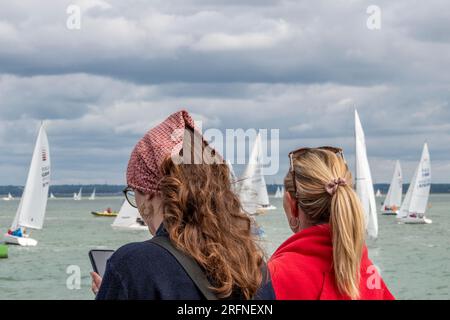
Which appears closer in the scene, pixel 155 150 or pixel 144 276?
pixel 144 276

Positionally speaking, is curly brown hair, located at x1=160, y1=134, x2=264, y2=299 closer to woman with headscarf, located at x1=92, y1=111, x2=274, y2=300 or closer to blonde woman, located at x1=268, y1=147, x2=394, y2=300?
woman with headscarf, located at x1=92, y1=111, x2=274, y2=300

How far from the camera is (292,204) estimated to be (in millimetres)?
4031

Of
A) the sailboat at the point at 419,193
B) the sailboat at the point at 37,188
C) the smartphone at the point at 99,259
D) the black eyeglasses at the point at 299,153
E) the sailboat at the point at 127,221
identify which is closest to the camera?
the smartphone at the point at 99,259

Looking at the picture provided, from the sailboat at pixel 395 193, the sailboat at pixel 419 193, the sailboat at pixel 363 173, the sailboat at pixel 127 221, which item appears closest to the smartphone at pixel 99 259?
the sailboat at pixel 363 173

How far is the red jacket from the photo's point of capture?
382 centimetres

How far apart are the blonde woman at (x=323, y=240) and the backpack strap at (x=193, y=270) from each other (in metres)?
1.28

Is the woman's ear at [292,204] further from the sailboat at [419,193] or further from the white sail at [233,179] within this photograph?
the sailboat at [419,193]

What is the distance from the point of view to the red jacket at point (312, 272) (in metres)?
3.82

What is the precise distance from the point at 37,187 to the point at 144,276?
48043mm

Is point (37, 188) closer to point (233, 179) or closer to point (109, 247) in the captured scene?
point (109, 247)

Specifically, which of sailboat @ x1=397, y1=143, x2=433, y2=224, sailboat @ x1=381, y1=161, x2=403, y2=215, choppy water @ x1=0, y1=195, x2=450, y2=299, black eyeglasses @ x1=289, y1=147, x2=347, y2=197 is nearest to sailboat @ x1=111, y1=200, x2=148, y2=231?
choppy water @ x1=0, y1=195, x2=450, y2=299

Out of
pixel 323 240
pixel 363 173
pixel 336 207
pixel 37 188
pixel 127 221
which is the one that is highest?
pixel 336 207

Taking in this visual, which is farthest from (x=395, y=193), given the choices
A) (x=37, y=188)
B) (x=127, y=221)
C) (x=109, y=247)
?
(x=37, y=188)
